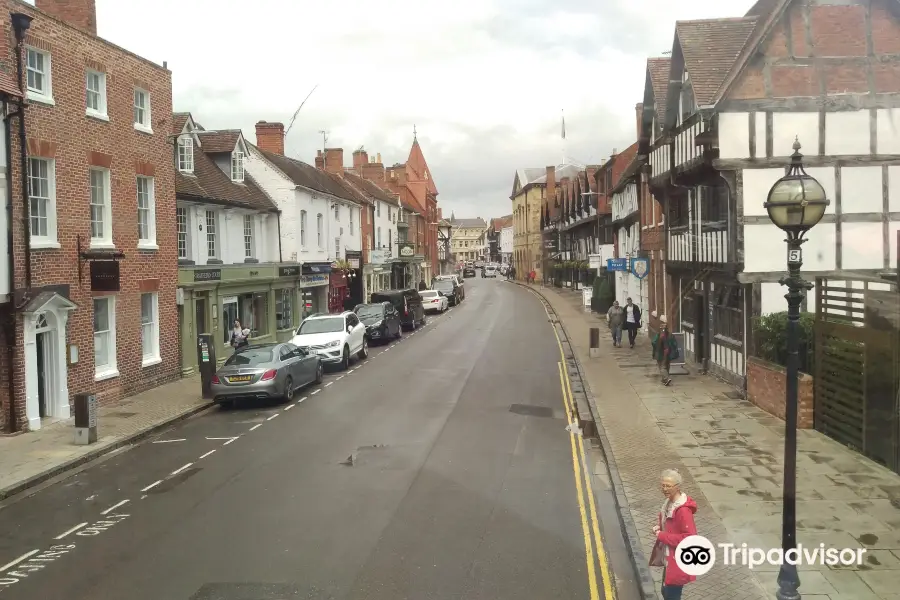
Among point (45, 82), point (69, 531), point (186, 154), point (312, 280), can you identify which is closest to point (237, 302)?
point (186, 154)

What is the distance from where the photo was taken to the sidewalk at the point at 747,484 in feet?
25.4

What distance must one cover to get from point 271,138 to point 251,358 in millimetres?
24134

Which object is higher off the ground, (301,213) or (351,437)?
(301,213)

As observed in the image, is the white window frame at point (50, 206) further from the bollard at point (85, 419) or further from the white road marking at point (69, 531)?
the white road marking at point (69, 531)

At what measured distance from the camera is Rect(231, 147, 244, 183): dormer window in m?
30.6

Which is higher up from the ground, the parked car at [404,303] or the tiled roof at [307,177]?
the tiled roof at [307,177]

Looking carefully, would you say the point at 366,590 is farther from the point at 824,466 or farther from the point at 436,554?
the point at 824,466

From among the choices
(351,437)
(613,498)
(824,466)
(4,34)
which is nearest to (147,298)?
(4,34)

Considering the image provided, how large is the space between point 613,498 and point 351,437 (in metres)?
5.80

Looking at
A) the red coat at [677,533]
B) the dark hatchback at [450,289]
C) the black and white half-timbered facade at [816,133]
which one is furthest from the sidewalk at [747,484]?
the dark hatchback at [450,289]

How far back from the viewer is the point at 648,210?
1204 inches

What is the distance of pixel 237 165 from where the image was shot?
30.9 meters

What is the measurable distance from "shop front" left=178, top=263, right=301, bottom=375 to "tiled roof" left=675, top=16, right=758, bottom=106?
15.4 m

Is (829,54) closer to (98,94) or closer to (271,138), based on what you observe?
(98,94)
